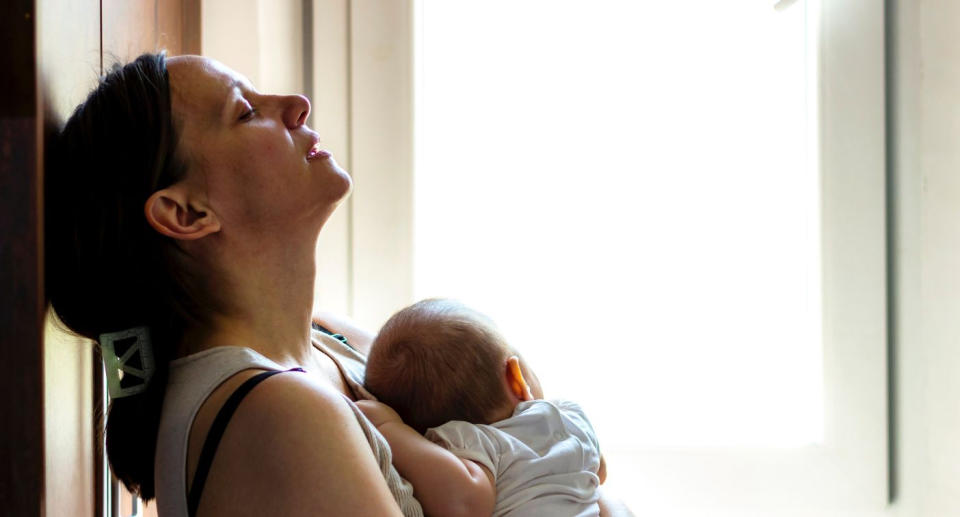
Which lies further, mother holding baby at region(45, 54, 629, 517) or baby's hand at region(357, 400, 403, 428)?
baby's hand at region(357, 400, 403, 428)

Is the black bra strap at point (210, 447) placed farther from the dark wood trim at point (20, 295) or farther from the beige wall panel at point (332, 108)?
the beige wall panel at point (332, 108)

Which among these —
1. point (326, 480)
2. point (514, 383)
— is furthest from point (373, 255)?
point (326, 480)

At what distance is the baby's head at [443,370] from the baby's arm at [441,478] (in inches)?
3.2

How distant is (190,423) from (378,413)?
0.72 ft

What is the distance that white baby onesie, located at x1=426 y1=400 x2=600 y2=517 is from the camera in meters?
0.90

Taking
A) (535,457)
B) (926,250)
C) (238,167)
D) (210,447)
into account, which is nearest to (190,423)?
(210,447)

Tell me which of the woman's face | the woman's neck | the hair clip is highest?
the woman's face

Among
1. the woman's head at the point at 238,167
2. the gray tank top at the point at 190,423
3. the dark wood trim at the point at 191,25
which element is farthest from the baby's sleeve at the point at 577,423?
the dark wood trim at the point at 191,25

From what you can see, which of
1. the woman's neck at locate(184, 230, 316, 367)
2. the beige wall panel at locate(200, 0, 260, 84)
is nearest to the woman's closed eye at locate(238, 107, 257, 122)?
the woman's neck at locate(184, 230, 316, 367)

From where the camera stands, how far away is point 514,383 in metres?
1.00

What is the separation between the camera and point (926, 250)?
141 cm

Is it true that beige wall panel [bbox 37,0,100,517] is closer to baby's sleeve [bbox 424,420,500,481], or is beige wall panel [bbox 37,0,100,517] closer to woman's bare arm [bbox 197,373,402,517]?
woman's bare arm [bbox 197,373,402,517]

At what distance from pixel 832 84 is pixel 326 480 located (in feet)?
3.87

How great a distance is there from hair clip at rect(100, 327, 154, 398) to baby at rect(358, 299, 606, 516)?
9.0 inches
